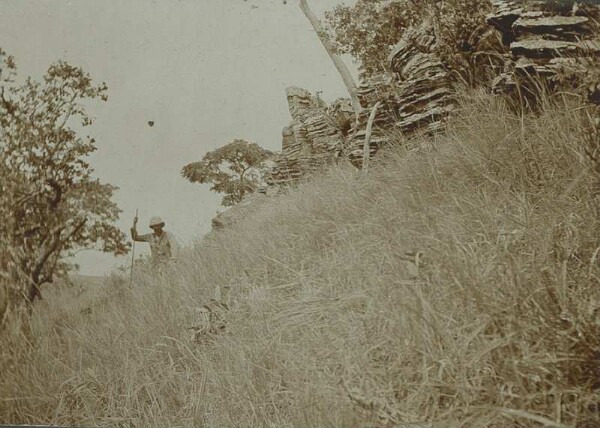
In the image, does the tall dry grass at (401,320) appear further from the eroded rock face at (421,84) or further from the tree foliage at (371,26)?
the tree foliage at (371,26)

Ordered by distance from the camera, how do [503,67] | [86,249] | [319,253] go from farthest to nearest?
1. [86,249]
2. [503,67]
3. [319,253]

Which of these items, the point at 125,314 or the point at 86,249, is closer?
the point at 125,314

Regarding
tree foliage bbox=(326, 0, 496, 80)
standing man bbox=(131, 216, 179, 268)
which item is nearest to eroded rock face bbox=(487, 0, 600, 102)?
tree foliage bbox=(326, 0, 496, 80)

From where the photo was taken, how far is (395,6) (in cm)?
682

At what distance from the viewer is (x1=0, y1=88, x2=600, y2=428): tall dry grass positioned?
119 centimetres

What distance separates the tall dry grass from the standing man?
2.50 metres

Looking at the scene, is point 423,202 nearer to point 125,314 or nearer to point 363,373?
point 363,373

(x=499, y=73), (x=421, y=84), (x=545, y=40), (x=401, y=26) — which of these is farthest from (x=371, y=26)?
(x=545, y=40)

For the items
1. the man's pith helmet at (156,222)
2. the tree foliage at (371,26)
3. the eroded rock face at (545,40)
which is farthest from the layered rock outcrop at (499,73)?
the man's pith helmet at (156,222)

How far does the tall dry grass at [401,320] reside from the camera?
1.19 metres

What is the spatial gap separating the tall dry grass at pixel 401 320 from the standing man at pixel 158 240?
8.21 ft

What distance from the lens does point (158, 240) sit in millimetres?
6102

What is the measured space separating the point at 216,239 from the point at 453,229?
340cm

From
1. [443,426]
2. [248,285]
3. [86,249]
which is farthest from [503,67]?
[86,249]
